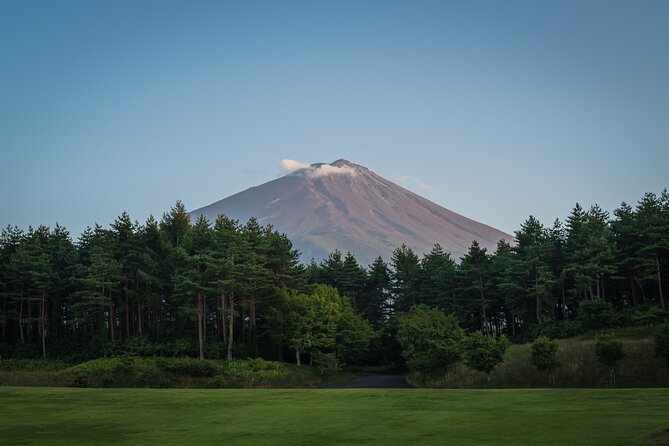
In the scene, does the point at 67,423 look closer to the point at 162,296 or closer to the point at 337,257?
the point at 162,296

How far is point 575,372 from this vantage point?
35.5 meters

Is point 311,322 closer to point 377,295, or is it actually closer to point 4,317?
point 377,295

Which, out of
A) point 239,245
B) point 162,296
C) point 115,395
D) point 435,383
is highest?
point 239,245

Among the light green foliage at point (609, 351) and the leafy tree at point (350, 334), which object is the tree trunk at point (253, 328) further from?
the light green foliage at point (609, 351)

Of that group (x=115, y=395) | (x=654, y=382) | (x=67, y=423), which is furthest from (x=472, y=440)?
(x=654, y=382)

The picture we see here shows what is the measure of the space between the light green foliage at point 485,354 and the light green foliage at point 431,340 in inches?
152

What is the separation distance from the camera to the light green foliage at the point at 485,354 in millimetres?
36781

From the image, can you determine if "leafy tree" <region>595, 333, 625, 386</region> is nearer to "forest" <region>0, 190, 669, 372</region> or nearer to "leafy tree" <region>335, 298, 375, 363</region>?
"forest" <region>0, 190, 669, 372</region>

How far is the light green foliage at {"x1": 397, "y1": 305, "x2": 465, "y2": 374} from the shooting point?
138 feet

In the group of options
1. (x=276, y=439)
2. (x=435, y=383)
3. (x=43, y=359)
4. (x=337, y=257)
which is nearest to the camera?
(x=276, y=439)

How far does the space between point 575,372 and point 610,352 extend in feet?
11.7

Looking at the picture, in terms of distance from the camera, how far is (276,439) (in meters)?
14.9

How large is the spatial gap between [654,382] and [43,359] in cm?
4924

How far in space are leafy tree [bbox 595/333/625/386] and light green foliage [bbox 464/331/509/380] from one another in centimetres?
623
